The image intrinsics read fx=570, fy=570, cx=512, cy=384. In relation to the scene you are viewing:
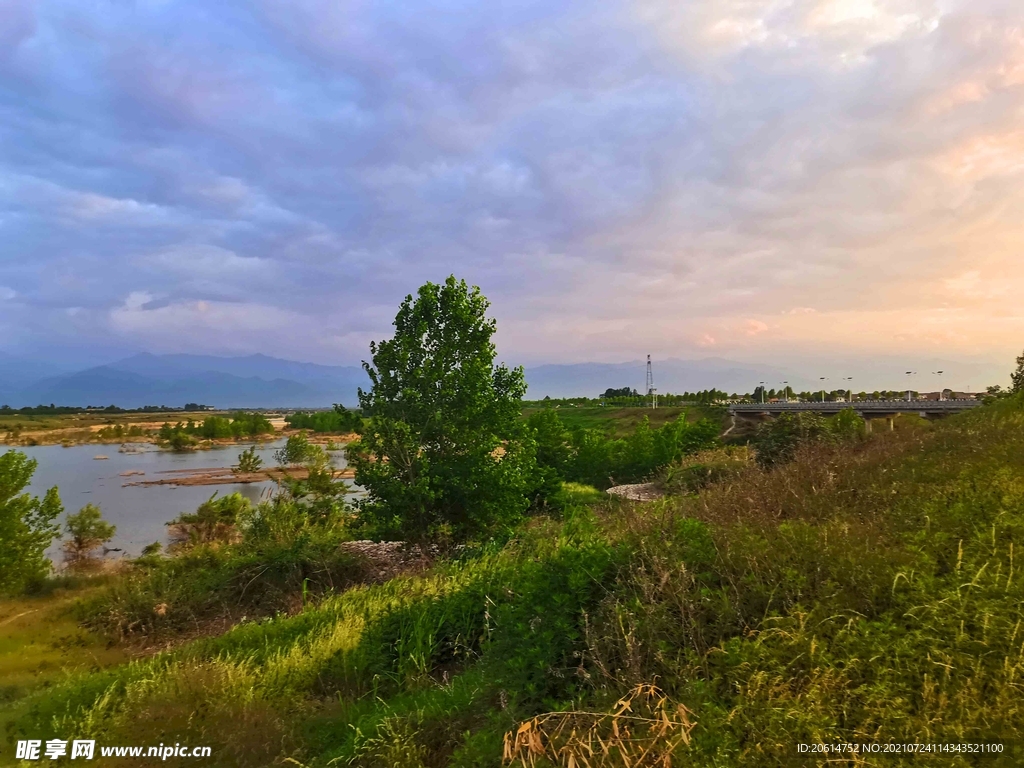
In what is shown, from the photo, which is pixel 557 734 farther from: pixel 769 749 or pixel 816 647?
pixel 816 647

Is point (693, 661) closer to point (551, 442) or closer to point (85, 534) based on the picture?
point (551, 442)

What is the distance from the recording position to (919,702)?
2.33 metres

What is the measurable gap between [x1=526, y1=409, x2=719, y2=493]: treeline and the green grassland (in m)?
19.2

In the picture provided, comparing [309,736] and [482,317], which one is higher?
[482,317]

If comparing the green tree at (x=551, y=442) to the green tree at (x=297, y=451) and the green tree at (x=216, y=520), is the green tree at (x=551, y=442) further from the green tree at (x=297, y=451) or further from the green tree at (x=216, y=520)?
the green tree at (x=216, y=520)

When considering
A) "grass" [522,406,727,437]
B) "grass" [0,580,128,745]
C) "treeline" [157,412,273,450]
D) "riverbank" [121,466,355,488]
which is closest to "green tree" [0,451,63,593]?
"grass" [0,580,128,745]

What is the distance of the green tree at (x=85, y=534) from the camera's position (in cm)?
2164

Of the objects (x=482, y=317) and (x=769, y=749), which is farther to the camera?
(x=482, y=317)

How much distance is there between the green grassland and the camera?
2342 mm

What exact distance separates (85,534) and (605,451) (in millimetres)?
21574

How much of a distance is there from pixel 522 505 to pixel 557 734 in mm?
10288

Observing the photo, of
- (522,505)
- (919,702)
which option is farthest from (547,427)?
(919,702)

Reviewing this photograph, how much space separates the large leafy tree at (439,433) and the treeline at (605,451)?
39.1 feet

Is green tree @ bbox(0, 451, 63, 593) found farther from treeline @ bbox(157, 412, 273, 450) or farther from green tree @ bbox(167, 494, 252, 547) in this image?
treeline @ bbox(157, 412, 273, 450)
